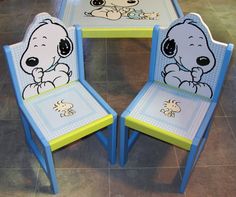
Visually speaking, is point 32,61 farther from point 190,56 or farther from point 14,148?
point 190,56

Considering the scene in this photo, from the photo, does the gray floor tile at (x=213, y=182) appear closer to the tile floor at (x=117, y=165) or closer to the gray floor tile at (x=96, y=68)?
the tile floor at (x=117, y=165)

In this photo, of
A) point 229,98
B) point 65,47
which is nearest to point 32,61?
point 65,47

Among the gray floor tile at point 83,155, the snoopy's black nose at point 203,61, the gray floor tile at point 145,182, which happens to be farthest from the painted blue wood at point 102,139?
the snoopy's black nose at point 203,61

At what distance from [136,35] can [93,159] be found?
0.74m

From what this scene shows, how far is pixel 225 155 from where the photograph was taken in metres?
1.76

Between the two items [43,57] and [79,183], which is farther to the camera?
[79,183]

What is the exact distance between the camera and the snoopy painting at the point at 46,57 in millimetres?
1416

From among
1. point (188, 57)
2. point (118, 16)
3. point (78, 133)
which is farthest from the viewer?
point (118, 16)

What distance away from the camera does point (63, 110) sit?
4.91ft

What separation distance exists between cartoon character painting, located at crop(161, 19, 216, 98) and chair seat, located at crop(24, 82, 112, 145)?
41 centimetres

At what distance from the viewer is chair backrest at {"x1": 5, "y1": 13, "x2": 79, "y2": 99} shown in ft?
4.58

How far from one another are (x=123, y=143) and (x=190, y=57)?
53 centimetres

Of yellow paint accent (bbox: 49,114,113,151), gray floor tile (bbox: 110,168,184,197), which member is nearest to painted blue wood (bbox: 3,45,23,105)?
yellow paint accent (bbox: 49,114,113,151)

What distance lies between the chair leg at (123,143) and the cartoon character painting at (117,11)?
75cm
